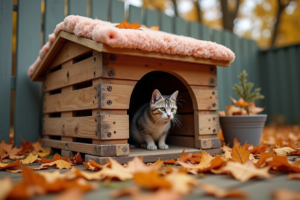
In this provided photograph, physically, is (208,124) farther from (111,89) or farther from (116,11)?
(116,11)

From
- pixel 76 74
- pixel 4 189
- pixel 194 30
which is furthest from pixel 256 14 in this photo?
pixel 4 189

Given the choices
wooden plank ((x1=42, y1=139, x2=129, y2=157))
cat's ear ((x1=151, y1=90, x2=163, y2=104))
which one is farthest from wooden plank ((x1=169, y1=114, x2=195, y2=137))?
wooden plank ((x1=42, y1=139, x2=129, y2=157))

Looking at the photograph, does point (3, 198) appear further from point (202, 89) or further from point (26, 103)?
point (26, 103)

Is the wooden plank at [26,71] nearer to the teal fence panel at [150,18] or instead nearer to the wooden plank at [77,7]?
the wooden plank at [77,7]

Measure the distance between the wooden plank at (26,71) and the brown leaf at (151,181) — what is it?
2047 mm

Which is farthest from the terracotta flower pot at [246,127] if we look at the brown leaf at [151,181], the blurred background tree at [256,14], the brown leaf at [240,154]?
the blurred background tree at [256,14]

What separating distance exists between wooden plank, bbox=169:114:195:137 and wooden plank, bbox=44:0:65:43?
1.81 metres

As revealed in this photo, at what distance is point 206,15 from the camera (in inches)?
353

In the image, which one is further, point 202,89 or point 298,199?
point 202,89

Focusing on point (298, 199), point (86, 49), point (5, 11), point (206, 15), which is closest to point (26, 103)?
point (5, 11)

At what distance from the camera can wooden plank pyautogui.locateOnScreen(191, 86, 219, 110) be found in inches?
86.6

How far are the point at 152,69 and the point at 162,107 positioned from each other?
41cm

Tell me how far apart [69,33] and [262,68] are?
4.57 m

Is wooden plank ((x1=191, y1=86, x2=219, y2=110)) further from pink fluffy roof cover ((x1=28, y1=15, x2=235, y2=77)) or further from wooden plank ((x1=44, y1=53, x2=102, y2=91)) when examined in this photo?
wooden plank ((x1=44, y1=53, x2=102, y2=91))
